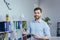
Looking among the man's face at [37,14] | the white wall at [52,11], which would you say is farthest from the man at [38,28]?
the white wall at [52,11]

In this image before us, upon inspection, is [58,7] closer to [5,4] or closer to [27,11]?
[27,11]

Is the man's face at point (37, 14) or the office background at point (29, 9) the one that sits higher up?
the office background at point (29, 9)

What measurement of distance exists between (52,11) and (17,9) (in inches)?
113

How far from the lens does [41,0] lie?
6.80m

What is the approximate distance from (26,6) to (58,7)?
7.15 feet

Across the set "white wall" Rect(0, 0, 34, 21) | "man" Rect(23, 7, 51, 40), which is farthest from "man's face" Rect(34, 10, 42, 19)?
"white wall" Rect(0, 0, 34, 21)

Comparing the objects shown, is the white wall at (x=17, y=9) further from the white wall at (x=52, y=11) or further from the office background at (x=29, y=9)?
the white wall at (x=52, y=11)

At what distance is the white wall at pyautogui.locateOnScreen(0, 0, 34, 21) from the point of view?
332 centimetres

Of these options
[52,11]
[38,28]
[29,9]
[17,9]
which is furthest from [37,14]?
[52,11]

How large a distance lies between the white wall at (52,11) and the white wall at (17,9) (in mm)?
1339

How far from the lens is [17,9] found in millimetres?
4203

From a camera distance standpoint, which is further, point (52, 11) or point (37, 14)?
point (52, 11)

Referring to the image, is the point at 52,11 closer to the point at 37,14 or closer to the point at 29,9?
the point at 29,9

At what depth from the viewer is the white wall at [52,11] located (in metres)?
6.69
